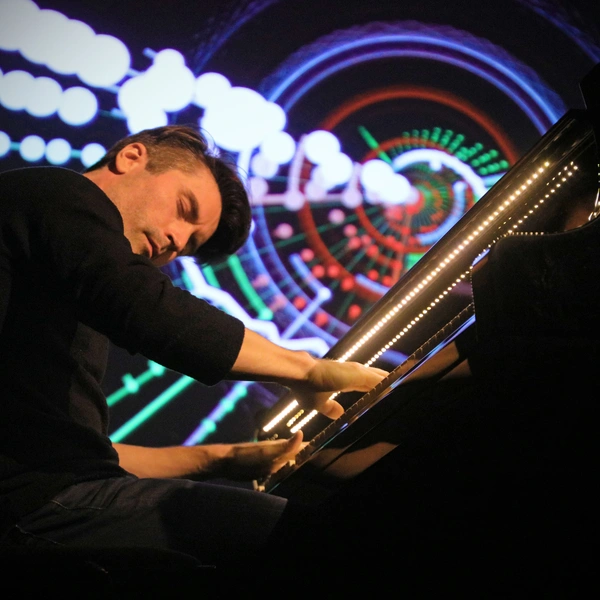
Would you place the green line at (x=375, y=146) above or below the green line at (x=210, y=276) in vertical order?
above

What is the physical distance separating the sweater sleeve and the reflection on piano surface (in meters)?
0.32

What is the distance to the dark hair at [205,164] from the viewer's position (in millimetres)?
1594

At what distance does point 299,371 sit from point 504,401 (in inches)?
17.5

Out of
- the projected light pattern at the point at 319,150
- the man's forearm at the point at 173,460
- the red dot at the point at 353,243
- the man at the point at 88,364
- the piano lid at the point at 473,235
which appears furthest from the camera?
the red dot at the point at 353,243

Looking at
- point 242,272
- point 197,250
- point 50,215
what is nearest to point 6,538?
point 50,215

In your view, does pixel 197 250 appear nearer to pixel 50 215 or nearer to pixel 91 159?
pixel 50 215

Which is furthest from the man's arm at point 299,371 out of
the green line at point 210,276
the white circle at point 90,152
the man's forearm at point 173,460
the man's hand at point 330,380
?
the white circle at point 90,152

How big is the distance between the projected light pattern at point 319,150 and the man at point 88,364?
10.7 feet

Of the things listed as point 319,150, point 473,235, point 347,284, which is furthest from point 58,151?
point 473,235

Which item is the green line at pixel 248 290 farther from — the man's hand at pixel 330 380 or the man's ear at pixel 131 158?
the man's hand at pixel 330 380

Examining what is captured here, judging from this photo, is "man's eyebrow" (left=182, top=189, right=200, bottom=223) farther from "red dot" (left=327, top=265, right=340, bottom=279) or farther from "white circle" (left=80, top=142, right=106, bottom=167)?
"red dot" (left=327, top=265, right=340, bottom=279)

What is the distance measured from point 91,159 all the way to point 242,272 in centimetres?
146

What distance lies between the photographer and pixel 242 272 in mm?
4508

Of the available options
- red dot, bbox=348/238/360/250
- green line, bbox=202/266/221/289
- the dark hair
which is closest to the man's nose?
the dark hair
